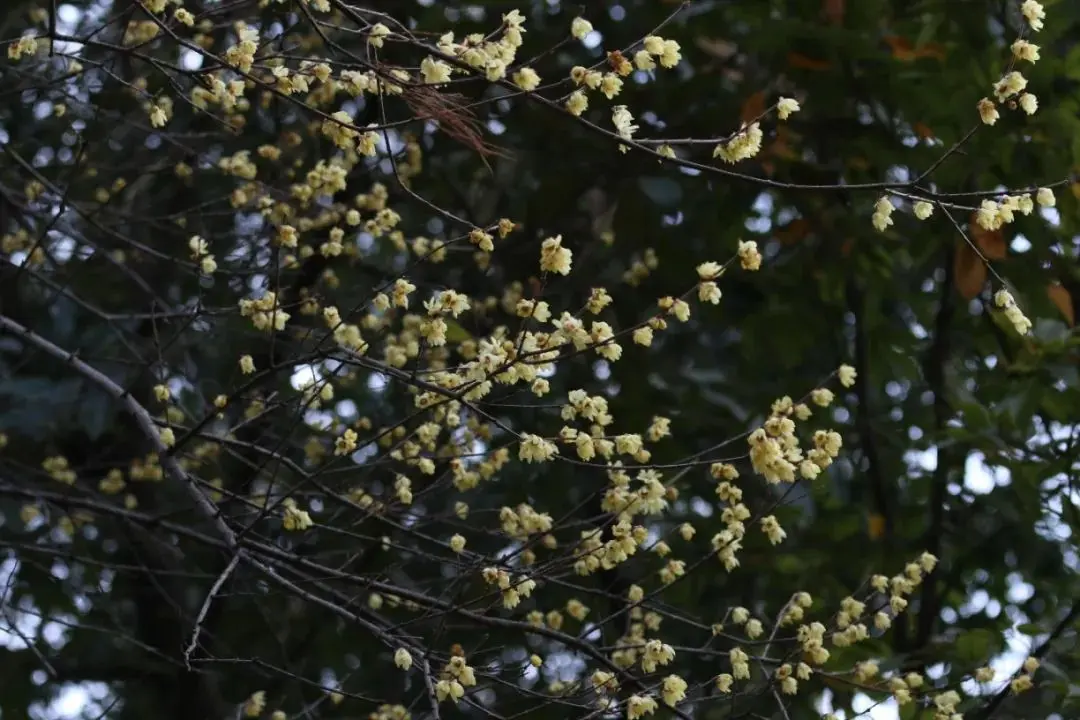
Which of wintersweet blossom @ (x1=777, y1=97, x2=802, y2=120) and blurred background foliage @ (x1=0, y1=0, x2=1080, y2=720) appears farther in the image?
blurred background foliage @ (x1=0, y1=0, x2=1080, y2=720)

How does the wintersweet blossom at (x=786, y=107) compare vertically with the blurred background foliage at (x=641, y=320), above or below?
above

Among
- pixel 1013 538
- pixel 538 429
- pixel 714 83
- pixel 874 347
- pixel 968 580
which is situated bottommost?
pixel 968 580

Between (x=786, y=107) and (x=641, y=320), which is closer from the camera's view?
(x=786, y=107)

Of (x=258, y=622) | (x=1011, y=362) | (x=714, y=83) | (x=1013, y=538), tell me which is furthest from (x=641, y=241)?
(x=258, y=622)

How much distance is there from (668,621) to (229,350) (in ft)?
5.09

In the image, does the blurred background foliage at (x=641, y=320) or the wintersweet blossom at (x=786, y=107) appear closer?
the wintersweet blossom at (x=786, y=107)

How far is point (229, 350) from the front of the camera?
13.6 ft

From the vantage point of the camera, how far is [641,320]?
13.0 feet

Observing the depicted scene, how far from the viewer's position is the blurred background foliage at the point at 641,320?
148 inches

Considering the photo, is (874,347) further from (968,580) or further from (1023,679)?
(1023,679)

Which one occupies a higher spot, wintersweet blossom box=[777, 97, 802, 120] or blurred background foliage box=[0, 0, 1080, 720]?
wintersweet blossom box=[777, 97, 802, 120]

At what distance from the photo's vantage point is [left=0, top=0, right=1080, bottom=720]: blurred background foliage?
3760 mm

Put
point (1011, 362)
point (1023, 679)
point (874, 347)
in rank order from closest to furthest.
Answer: point (1023, 679), point (1011, 362), point (874, 347)

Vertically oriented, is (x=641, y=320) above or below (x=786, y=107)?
below
